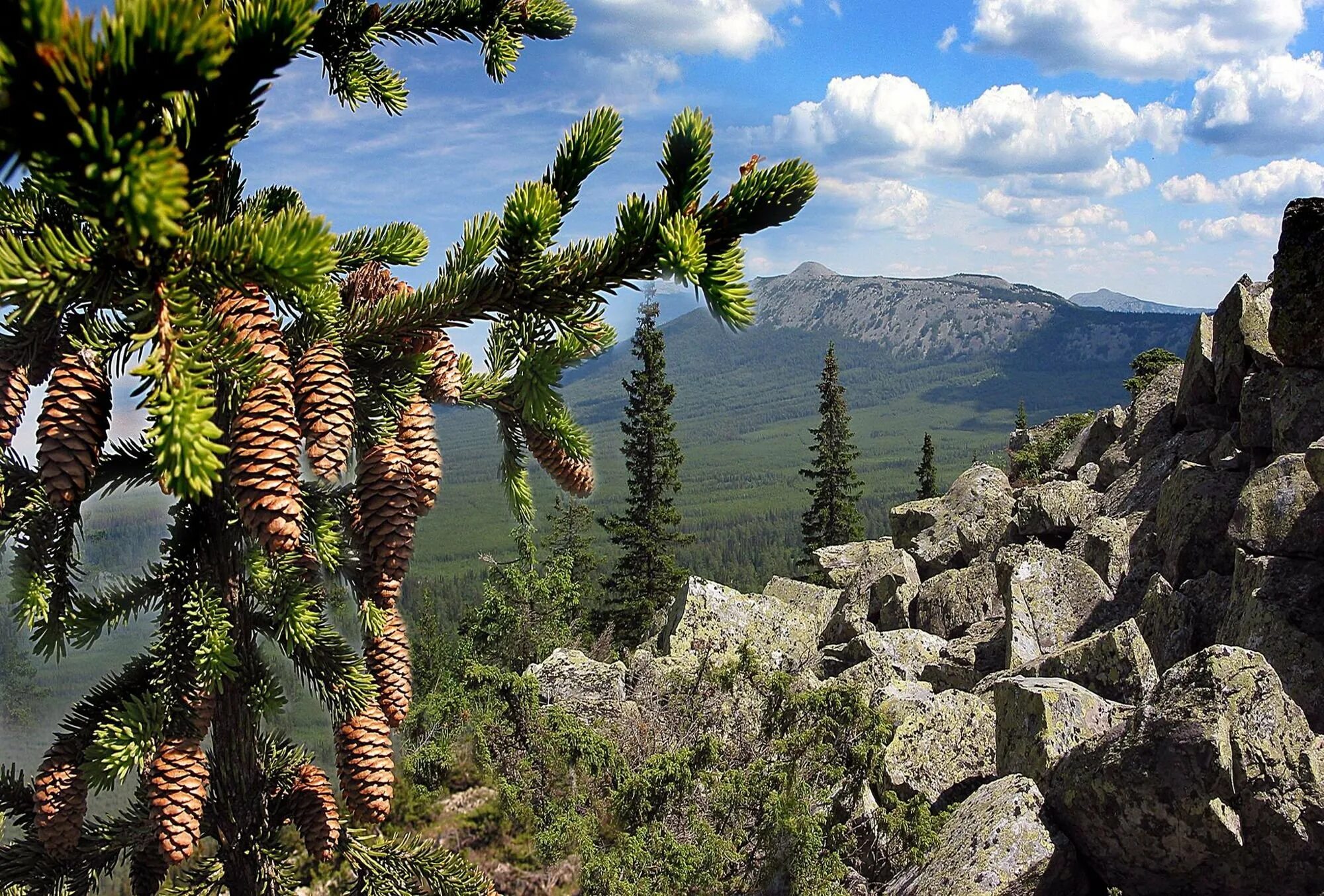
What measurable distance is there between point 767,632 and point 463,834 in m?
10.1

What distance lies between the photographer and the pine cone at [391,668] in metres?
2.93

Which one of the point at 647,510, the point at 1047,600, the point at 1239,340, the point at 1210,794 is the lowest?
the point at 647,510

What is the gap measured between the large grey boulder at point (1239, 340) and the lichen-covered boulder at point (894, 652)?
855 cm

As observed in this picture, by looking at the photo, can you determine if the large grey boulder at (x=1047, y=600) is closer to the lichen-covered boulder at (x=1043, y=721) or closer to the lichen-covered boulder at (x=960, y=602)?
the lichen-covered boulder at (x=960, y=602)

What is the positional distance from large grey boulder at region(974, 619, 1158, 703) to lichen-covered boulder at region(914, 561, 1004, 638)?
639 centimetres

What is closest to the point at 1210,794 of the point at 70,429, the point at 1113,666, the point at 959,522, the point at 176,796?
the point at 1113,666

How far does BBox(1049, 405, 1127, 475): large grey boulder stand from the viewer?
90.7ft

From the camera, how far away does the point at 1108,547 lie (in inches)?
658

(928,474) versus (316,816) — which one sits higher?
(316,816)

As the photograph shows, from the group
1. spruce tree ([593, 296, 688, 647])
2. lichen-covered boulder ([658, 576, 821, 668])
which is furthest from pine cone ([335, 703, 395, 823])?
spruce tree ([593, 296, 688, 647])

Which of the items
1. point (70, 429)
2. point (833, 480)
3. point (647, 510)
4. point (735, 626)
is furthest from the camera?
point (833, 480)

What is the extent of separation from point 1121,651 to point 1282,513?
11.6 feet

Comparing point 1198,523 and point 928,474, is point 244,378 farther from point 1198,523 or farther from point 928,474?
point 928,474

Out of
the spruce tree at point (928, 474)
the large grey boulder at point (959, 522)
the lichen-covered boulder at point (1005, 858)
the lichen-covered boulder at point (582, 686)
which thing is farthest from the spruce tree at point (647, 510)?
the lichen-covered boulder at point (1005, 858)
